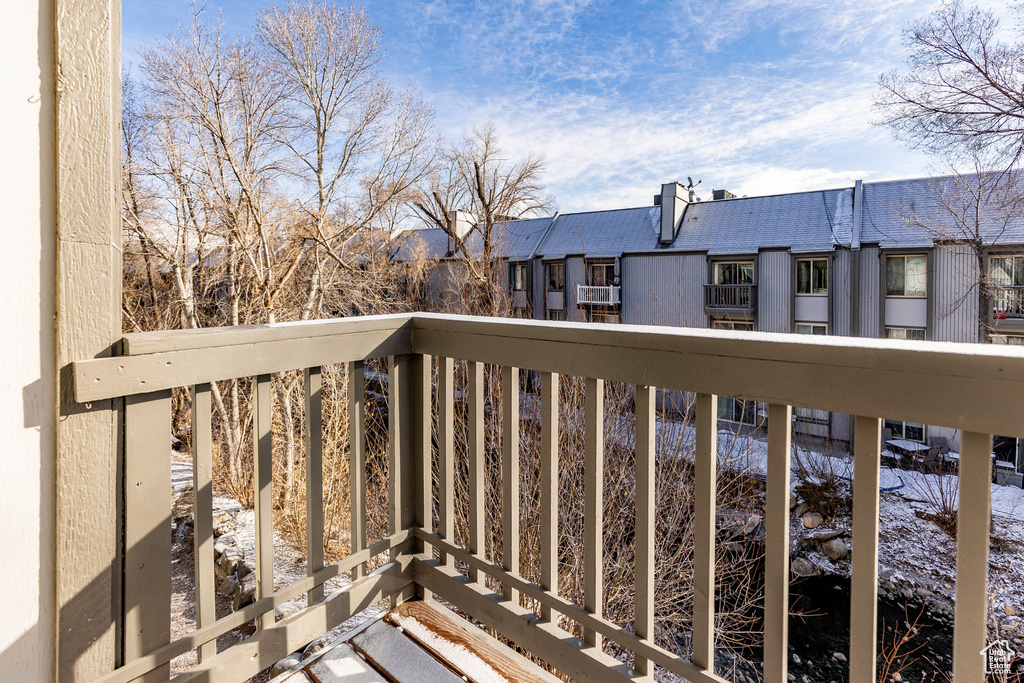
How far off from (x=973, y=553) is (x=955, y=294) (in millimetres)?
9076

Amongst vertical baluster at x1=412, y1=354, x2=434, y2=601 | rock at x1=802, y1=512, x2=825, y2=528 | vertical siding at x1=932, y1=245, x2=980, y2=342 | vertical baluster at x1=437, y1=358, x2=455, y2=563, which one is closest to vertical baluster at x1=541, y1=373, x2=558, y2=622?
vertical baluster at x1=437, y1=358, x2=455, y2=563

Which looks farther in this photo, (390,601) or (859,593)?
(390,601)

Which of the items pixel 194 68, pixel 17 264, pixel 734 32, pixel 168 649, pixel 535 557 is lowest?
pixel 535 557

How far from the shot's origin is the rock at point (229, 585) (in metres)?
5.08

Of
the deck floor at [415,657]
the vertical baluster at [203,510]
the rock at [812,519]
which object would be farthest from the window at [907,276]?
the vertical baluster at [203,510]

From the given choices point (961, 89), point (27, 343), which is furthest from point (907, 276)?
point (27, 343)

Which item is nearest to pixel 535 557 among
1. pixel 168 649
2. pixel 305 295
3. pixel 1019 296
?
pixel 168 649

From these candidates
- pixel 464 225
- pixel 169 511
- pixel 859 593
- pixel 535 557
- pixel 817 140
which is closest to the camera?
pixel 859 593

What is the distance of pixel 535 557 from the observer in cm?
527

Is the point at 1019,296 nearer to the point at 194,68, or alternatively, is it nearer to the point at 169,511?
the point at 169,511

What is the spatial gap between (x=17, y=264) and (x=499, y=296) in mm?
7698

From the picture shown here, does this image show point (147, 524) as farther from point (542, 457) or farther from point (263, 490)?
point (542, 457)

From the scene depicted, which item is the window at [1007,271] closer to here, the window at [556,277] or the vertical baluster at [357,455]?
the window at [556,277]

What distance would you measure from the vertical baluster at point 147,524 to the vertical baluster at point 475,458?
65 cm
